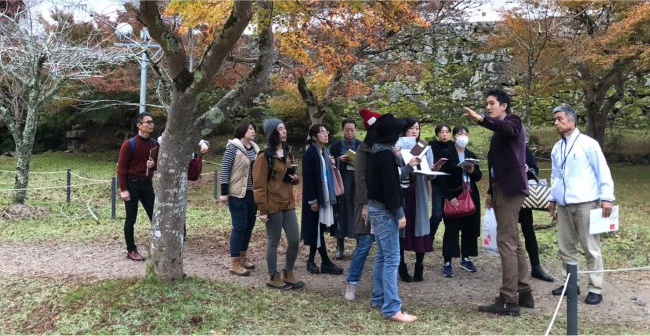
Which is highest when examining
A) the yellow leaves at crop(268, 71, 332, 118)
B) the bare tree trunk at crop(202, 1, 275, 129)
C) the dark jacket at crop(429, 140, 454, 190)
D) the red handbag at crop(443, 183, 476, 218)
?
the yellow leaves at crop(268, 71, 332, 118)

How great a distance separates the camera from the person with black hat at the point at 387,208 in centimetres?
407

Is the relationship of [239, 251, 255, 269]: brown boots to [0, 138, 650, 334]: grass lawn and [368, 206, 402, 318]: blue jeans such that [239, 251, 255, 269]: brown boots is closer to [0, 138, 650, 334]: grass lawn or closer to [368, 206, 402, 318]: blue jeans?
[0, 138, 650, 334]: grass lawn

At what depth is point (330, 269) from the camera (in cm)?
560

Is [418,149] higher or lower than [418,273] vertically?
higher

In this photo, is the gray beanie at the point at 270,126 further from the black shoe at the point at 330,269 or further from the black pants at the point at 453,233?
the black pants at the point at 453,233

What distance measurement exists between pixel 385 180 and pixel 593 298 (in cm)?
232

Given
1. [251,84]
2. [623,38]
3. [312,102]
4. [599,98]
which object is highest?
[623,38]

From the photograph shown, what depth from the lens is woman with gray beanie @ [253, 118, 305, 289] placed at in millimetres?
4758

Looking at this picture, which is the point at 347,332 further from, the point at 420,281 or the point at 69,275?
the point at 69,275

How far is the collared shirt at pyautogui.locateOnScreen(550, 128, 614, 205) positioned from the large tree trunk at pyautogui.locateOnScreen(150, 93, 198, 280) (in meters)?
3.36

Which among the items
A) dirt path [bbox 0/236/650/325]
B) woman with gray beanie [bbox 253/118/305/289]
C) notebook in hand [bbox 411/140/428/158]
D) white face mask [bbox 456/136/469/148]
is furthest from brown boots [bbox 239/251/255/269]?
white face mask [bbox 456/136/469/148]

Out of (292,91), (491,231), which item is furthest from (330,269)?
(292,91)

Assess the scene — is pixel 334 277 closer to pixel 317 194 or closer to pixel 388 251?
pixel 317 194

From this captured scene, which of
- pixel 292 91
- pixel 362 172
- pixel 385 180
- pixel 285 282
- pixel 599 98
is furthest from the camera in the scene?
pixel 292 91
